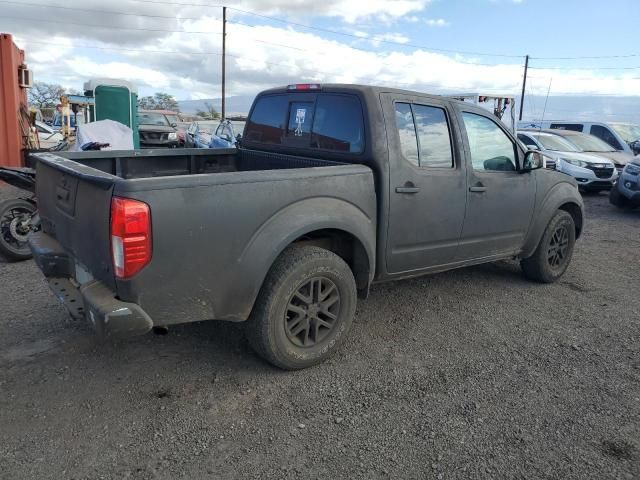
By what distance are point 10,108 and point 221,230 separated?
904 cm

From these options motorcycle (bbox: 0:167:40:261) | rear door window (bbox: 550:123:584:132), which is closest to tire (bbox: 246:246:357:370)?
motorcycle (bbox: 0:167:40:261)

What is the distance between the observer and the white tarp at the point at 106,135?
7.21 meters

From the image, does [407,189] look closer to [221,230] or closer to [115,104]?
[221,230]

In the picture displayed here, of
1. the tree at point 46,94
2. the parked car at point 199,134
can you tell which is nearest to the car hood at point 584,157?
the parked car at point 199,134

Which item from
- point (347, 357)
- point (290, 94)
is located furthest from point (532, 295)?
point (290, 94)

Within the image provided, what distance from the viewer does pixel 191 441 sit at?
2.87 meters

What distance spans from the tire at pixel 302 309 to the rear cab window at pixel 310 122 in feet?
3.14

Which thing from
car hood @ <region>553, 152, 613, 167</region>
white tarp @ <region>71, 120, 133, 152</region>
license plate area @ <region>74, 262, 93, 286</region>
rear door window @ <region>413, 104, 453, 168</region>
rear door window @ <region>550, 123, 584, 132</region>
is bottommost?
license plate area @ <region>74, 262, 93, 286</region>

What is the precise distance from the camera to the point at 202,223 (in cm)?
297

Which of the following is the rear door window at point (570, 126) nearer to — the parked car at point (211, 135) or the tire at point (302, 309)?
the parked car at point (211, 135)

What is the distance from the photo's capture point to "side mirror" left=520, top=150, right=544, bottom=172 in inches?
197

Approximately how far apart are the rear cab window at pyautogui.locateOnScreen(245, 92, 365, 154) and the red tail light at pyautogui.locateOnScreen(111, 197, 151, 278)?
5.76 ft

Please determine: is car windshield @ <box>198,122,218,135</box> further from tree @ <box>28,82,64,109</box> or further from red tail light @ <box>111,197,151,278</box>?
tree @ <box>28,82,64,109</box>

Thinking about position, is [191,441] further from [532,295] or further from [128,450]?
[532,295]
